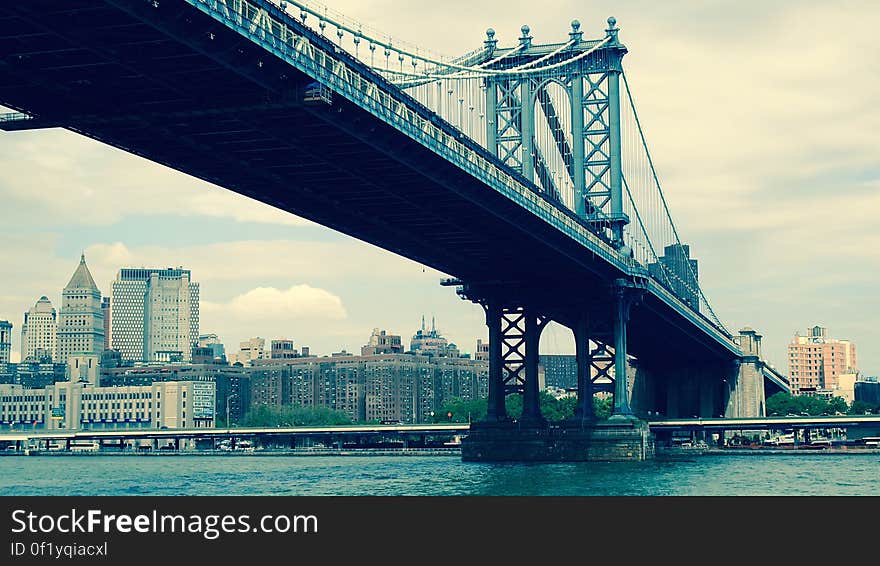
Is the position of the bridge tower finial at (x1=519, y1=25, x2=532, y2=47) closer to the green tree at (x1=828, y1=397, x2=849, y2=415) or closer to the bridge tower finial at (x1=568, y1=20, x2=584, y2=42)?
the bridge tower finial at (x1=568, y1=20, x2=584, y2=42)

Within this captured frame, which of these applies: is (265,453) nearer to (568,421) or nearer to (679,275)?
(679,275)

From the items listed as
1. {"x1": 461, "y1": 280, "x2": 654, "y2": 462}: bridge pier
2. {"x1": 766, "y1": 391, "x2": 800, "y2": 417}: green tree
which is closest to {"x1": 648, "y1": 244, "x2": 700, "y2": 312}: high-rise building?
{"x1": 461, "y1": 280, "x2": 654, "y2": 462}: bridge pier

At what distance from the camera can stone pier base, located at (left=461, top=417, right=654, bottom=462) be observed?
81500 millimetres

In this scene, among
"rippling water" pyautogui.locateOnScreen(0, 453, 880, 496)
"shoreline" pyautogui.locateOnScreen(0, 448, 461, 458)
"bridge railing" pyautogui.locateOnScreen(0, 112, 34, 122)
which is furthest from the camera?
"shoreline" pyautogui.locateOnScreen(0, 448, 461, 458)

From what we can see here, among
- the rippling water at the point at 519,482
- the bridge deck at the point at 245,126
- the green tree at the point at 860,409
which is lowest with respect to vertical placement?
the rippling water at the point at 519,482

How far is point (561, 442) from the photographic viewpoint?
83062mm

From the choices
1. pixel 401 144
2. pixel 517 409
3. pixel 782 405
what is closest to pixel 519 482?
pixel 401 144

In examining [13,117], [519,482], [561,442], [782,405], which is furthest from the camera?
[782,405]

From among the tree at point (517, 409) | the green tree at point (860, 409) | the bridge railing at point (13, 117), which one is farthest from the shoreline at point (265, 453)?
the bridge railing at point (13, 117)

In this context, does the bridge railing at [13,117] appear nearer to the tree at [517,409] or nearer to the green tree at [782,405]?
the tree at [517,409]

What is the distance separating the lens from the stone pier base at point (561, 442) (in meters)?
81.5
